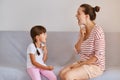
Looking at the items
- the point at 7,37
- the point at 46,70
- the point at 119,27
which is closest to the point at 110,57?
the point at 119,27

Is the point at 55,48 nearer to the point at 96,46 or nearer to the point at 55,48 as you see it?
the point at 55,48

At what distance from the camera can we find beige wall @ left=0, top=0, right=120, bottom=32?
2650 millimetres

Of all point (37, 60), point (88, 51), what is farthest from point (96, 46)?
point (37, 60)

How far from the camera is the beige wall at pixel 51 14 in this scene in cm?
265

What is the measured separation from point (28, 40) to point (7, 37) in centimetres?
24

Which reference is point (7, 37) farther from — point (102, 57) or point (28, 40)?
point (102, 57)

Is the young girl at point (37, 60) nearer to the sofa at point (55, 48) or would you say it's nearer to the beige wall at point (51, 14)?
the sofa at point (55, 48)

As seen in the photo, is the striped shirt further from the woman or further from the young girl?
the young girl

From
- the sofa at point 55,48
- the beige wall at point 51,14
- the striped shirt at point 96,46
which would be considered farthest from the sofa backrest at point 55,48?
the striped shirt at point 96,46

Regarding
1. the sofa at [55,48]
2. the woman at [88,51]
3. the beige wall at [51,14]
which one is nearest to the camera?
the woman at [88,51]

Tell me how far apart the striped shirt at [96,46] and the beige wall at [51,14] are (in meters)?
0.68

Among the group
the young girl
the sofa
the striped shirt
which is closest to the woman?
the striped shirt

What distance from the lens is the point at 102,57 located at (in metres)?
2.00

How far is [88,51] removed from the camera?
6.67 feet
